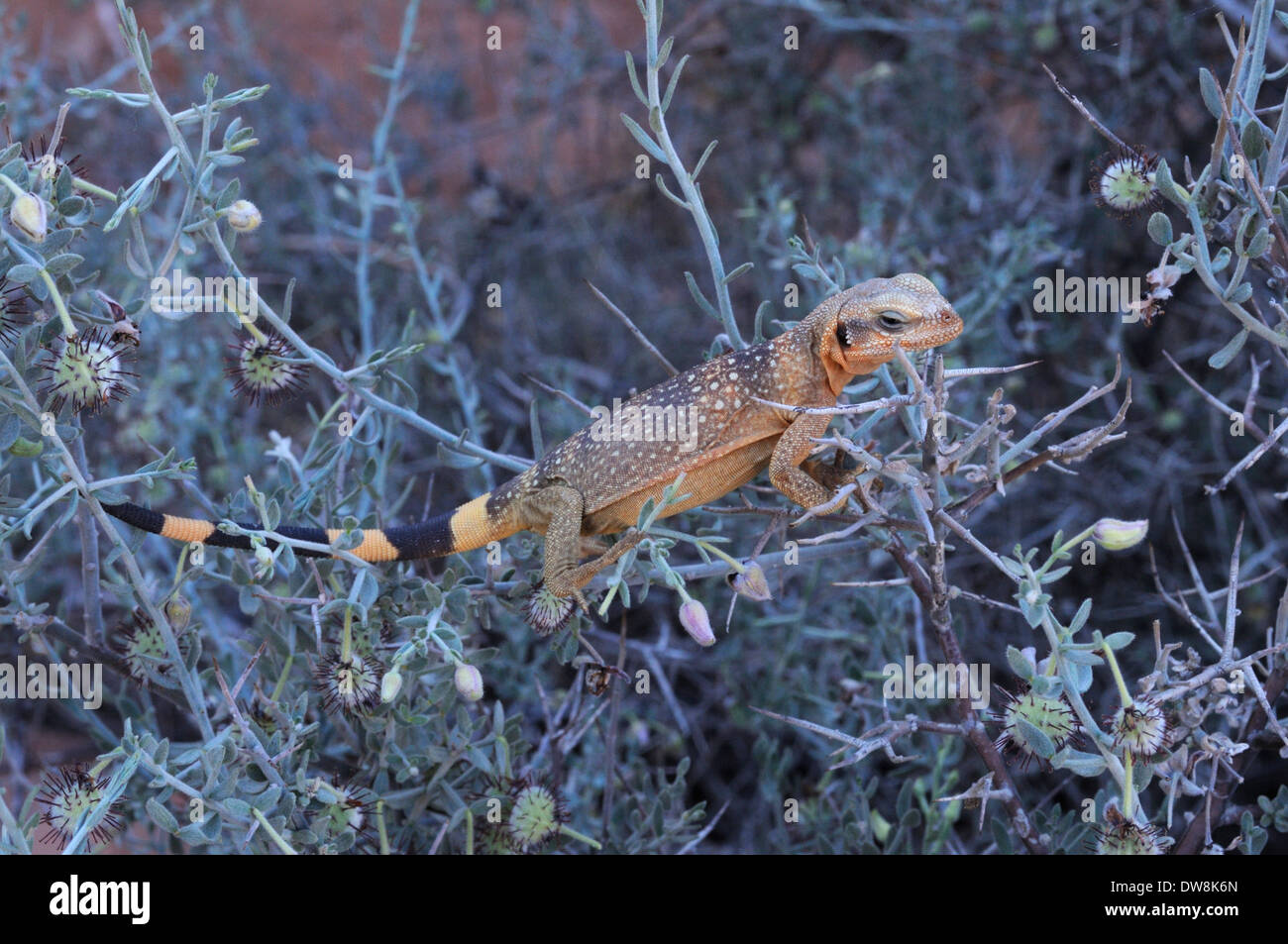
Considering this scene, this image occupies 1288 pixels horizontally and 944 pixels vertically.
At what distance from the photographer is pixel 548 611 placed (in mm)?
2883

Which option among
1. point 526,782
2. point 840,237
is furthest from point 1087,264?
point 526,782

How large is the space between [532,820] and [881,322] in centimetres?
151

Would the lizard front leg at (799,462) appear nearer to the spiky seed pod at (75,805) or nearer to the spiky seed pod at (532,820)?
the spiky seed pod at (532,820)

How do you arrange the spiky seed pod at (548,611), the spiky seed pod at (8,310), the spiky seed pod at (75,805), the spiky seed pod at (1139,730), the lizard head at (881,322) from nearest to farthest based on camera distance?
the spiky seed pod at (1139,730)
the spiky seed pod at (75,805)
the spiky seed pod at (8,310)
the lizard head at (881,322)
the spiky seed pod at (548,611)

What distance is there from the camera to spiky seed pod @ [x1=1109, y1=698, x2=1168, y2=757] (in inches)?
91.4

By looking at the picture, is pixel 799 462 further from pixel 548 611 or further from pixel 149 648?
pixel 149 648

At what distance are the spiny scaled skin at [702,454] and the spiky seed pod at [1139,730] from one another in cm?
83

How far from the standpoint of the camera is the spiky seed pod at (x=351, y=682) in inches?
106

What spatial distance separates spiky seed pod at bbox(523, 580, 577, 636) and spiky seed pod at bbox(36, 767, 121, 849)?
1.03m

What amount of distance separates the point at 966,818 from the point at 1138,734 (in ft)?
8.44
